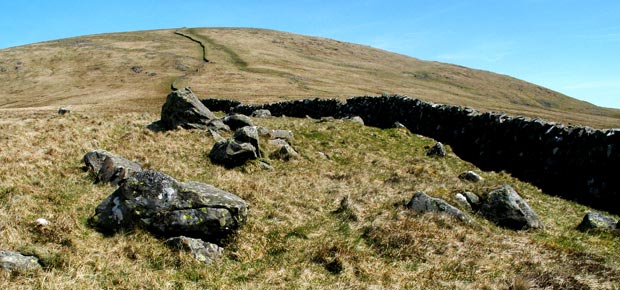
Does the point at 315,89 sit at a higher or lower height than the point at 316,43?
lower

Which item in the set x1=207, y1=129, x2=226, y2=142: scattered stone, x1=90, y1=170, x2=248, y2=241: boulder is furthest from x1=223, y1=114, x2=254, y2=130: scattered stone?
x1=90, y1=170, x2=248, y2=241: boulder

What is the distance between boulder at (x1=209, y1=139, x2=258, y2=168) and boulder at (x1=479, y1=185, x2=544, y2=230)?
10454mm

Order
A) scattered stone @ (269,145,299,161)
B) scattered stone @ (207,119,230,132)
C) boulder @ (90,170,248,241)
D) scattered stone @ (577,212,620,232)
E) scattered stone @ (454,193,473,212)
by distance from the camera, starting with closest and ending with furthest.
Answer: boulder @ (90,170,248,241) → scattered stone @ (577,212,620,232) → scattered stone @ (454,193,473,212) → scattered stone @ (269,145,299,161) → scattered stone @ (207,119,230,132)

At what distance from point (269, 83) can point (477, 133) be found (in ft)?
252

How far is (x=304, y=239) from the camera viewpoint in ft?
37.4

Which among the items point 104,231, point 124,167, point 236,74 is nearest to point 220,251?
point 104,231

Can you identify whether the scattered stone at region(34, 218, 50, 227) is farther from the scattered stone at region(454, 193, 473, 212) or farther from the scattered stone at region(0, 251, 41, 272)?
the scattered stone at region(454, 193, 473, 212)

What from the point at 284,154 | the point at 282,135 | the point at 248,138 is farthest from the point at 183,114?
the point at 284,154

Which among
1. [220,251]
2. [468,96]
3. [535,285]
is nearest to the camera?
[535,285]

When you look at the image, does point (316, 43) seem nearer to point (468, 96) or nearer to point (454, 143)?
point (468, 96)

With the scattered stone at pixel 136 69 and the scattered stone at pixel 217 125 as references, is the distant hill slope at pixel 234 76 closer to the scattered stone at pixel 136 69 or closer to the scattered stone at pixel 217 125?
the scattered stone at pixel 136 69

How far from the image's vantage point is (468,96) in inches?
5069

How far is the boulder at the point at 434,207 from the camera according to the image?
1252cm

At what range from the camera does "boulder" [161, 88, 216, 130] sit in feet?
86.7
